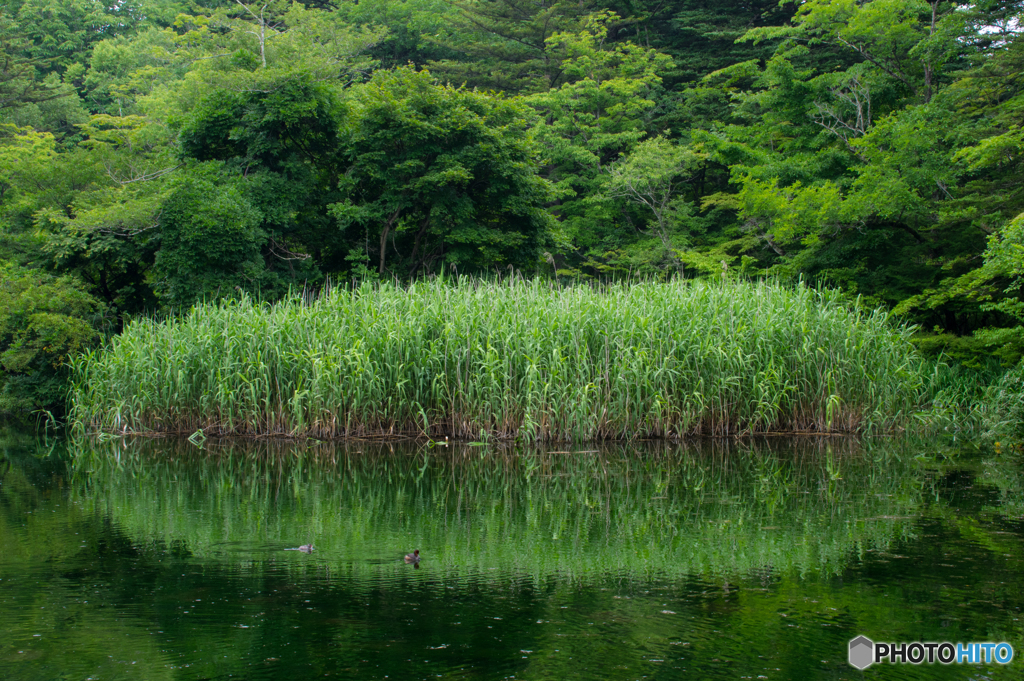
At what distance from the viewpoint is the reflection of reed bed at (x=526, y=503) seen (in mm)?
4316

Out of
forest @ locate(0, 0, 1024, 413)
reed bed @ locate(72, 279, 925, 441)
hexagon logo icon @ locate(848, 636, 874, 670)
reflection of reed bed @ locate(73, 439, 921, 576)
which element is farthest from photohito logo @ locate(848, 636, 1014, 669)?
forest @ locate(0, 0, 1024, 413)

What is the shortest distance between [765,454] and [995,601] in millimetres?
4092

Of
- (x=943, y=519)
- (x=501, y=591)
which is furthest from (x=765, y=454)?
(x=501, y=591)

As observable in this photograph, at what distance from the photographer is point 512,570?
4012 mm

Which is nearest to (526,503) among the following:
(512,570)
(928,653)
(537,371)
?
(512,570)

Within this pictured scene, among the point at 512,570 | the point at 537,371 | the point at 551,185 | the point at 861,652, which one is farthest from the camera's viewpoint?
the point at 551,185

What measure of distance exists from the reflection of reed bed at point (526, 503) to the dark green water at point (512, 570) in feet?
0.10

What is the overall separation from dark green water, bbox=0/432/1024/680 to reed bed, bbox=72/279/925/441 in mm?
1403

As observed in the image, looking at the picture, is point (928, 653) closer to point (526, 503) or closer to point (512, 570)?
point (512, 570)

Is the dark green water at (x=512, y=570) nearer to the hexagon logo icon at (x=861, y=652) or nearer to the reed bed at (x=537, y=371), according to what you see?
the hexagon logo icon at (x=861, y=652)

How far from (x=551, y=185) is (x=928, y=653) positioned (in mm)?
13101

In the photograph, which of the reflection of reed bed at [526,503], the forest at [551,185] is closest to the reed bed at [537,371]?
the reflection of reed bed at [526,503]

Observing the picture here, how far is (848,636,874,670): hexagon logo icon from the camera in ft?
9.44

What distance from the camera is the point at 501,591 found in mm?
3697
